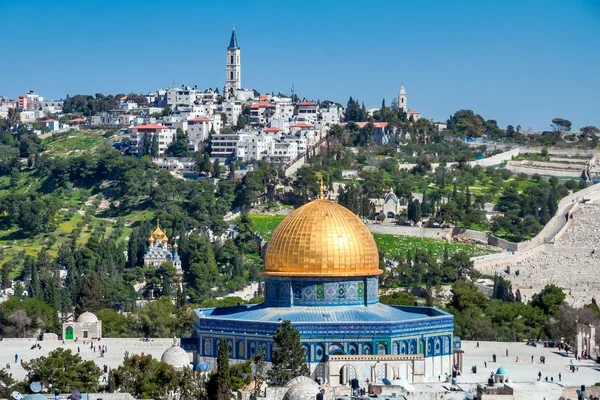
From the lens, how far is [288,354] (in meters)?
39.8

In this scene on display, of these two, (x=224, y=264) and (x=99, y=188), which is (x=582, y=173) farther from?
(x=224, y=264)

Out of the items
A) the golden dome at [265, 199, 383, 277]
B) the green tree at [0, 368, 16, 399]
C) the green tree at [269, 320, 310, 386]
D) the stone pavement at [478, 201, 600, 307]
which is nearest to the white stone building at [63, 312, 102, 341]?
the golden dome at [265, 199, 383, 277]

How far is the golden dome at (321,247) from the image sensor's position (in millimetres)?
43562

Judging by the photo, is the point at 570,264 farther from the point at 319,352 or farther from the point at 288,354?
the point at 288,354

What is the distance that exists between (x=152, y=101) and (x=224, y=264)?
216ft

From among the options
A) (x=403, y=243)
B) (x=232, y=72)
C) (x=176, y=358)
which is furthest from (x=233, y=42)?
(x=176, y=358)

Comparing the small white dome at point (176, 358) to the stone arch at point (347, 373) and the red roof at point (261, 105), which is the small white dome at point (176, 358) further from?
the red roof at point (261, 105)

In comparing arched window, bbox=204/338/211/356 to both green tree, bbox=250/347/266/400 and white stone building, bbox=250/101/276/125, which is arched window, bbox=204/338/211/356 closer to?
green tree, bbox=250/347/266/400

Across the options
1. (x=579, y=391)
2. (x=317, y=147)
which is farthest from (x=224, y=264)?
(x=579, y=391)

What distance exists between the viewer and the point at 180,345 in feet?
145

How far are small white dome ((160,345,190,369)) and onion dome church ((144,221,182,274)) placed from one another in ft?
119

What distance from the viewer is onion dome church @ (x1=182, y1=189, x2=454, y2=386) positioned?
4172 cm

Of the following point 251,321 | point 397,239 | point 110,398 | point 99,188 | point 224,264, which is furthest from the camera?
point 99,188

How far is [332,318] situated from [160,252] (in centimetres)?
3728
